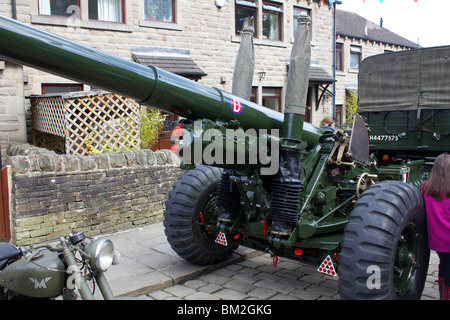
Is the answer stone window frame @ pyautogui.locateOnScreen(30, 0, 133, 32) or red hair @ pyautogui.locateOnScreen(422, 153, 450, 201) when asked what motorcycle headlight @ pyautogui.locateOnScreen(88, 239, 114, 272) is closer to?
red hair @ pyautogui.locateOnScreen(422, 153, 450, 201)

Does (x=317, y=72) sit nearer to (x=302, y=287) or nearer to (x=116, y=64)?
(x=302, y=287)

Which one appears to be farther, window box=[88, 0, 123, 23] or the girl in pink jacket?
window box=[88, 0, 123, 23]

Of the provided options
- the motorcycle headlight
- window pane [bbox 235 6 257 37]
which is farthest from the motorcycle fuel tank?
window pane [bbox 235 6 257 37]

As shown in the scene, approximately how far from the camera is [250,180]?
397 cm

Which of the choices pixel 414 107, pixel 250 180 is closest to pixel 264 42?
pixel 414 107

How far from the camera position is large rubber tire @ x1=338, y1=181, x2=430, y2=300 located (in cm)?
322

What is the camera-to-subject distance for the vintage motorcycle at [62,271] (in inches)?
99.3

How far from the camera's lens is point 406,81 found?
8008 millimetres

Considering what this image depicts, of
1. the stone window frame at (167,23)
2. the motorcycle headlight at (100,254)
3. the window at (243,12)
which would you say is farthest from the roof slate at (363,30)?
the motorcycle headlight at (100,254)

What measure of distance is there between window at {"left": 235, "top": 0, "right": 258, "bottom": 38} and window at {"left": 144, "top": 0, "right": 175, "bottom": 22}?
2.44m

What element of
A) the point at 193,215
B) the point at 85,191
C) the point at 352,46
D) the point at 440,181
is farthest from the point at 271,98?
the point at 440,181

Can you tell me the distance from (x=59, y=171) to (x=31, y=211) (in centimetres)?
67

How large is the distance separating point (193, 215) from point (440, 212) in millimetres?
2598

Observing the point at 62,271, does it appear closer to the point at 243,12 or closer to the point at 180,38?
the point at 180,38
